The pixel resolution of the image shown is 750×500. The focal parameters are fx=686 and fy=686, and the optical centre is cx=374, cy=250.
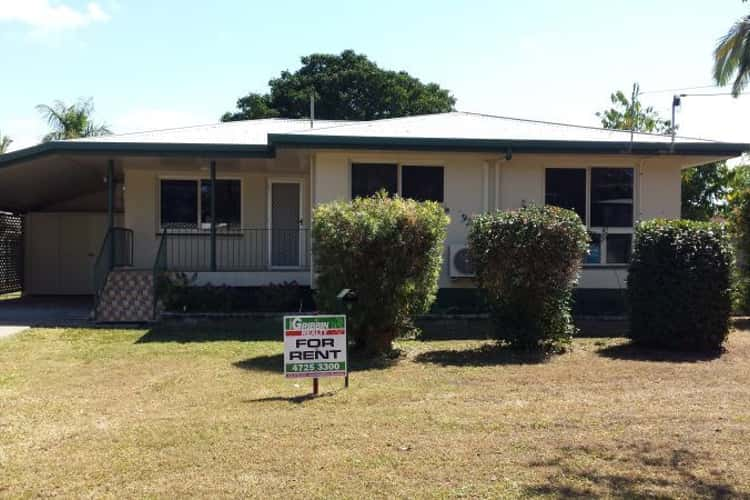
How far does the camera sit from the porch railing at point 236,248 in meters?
14.8

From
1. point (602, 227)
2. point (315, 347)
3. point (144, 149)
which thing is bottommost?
point (315, 347)

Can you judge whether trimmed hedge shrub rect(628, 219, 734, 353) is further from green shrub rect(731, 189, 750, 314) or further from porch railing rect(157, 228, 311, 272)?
porch railing rect(157, 228, 311, 272)

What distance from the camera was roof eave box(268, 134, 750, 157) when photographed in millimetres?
12008

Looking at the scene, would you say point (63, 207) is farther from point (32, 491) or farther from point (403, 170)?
point (32, 491)

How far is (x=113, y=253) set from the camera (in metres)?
13.4

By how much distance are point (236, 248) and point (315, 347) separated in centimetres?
835

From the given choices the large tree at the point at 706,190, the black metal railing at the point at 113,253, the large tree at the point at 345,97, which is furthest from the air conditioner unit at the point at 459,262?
the large tree at the point at 345,97

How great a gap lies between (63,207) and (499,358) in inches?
556

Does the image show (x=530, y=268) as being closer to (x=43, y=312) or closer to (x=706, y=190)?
(x=43, y=312)

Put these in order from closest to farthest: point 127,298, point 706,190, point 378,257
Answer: point 378,257 → point 127,298 → point 706,190

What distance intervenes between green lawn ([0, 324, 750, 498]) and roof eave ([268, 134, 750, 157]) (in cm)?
428

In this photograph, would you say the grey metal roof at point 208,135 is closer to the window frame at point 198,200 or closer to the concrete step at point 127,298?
the window frame at point 198,200

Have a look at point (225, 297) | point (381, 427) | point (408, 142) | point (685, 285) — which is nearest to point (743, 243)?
point (685, 285)

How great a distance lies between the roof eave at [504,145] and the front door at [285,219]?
10.9 ft
